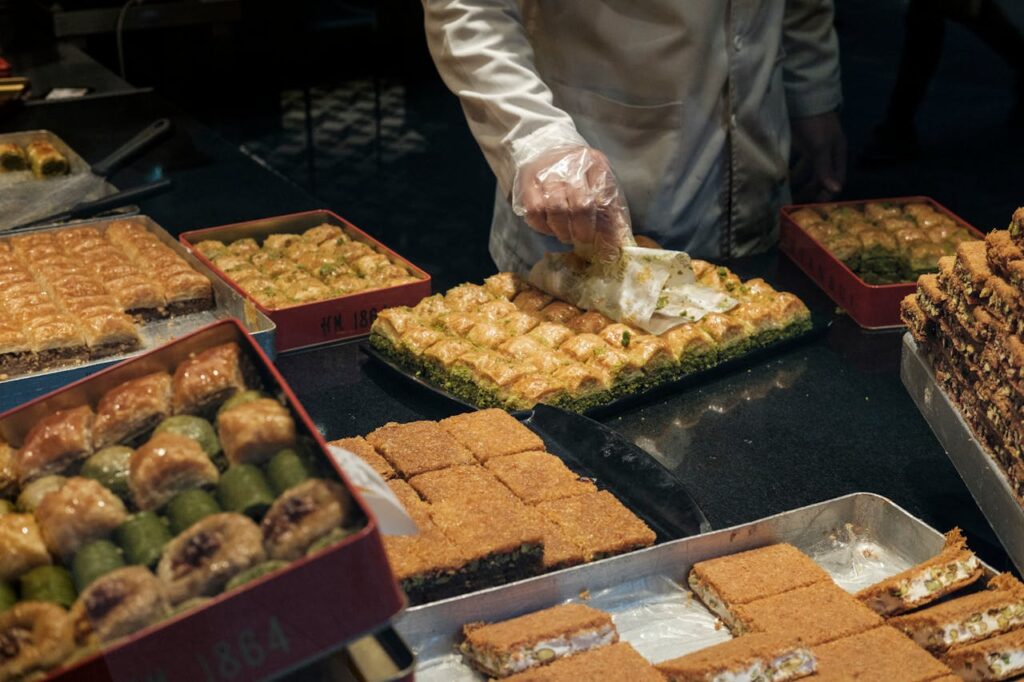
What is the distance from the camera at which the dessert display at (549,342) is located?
8.20 ft

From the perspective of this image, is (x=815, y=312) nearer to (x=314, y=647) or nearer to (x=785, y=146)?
(x=785, y=146)

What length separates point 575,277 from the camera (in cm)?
289

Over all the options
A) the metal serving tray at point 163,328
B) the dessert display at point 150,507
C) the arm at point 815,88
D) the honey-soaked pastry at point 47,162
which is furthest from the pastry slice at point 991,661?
the honey-soaked pastry at point 47,162

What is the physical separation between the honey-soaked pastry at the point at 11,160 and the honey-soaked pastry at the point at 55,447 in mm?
3055

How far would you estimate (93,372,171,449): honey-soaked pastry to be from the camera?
1172 millimetres

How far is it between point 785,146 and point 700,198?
1.26 feet

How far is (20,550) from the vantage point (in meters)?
1.09

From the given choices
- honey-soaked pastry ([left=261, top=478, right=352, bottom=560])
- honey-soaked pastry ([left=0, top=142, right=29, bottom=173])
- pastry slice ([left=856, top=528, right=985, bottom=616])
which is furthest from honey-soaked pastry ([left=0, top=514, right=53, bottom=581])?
honey-soaked pastry ([left=0, top=142, right=29, bottom=173])

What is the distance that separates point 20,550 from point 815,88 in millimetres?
3057

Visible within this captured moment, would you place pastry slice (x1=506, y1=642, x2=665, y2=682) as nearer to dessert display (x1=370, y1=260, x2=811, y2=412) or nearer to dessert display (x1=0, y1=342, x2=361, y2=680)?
dessert display (x1=0, y1=342, x2=361, y2=680)

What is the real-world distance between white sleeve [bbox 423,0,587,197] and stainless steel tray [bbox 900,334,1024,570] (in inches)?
39.9

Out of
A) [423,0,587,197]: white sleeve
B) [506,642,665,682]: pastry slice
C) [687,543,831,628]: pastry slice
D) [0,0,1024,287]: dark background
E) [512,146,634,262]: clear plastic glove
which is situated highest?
[423,0,587,197]: white sleeve

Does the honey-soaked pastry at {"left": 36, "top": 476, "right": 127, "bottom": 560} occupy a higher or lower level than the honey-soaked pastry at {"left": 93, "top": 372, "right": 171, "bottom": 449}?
lower

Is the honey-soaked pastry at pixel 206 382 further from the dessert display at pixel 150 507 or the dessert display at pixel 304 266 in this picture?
the dessert display at pixel 304 266
